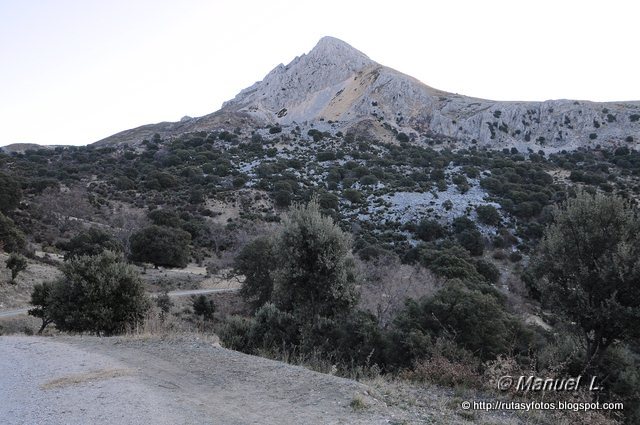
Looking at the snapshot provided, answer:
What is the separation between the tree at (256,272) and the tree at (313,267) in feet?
50.2

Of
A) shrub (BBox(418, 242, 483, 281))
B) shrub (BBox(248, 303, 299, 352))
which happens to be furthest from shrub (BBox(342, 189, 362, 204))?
shrub (BBox(248, 303, 299, 352))

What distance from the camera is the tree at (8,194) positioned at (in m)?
42.9

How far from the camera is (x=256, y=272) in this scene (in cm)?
3116

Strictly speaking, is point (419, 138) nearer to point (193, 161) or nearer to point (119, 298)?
point (193, 161)

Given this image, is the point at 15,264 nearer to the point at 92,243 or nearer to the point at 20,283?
the point at 20,283

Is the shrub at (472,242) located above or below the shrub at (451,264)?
below

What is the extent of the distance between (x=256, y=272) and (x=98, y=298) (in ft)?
53.8

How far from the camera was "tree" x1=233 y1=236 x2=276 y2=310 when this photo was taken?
3022 cm

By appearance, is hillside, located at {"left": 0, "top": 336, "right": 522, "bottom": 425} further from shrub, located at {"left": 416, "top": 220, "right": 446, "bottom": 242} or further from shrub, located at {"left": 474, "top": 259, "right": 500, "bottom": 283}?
shrub, located at {"left": 416, "top": 220, "right": 446, "bottom": 242}

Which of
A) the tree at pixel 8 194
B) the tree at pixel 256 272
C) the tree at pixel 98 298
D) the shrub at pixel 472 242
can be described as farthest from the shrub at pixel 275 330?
the tree at pixel 8 194

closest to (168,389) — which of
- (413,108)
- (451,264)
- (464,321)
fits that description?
(464,321)

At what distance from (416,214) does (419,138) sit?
42533 mm

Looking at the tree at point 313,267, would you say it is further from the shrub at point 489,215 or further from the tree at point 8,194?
the tree at point 8,194

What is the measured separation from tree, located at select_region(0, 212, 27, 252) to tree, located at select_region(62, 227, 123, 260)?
12.6ft
